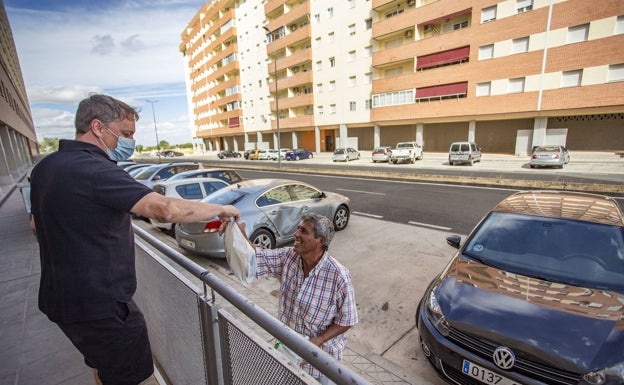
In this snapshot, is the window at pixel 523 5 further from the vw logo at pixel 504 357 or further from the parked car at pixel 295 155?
the vw logo at pixel 504 357

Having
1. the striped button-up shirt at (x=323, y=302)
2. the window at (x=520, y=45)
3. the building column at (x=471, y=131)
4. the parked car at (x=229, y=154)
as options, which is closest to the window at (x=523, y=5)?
the window at (x=520, y=45)

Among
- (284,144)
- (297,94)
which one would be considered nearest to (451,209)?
(297,94)

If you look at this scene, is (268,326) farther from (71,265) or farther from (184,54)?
(184,54)

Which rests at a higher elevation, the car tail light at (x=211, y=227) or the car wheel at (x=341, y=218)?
the car tail light at (x=211, y=227)

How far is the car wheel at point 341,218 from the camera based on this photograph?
24.0ft

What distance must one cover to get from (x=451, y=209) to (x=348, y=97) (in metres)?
28.5

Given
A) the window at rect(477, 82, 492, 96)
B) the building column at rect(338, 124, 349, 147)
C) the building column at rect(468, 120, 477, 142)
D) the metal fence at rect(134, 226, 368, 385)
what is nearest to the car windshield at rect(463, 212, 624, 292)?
the metal fence at rect(134, 226, 368, 385)

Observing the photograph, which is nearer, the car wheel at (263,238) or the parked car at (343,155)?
the car wheel at (263,238)

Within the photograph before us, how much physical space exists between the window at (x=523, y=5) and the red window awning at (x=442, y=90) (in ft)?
19.7

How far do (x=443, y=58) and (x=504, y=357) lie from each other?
98.5ft

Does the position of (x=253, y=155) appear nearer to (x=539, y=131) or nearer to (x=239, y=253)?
(x=539, y=131)

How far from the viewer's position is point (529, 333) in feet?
7.38

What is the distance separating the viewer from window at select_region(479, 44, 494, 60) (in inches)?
968

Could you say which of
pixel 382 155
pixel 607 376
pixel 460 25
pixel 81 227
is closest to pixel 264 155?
pixel 382 155
